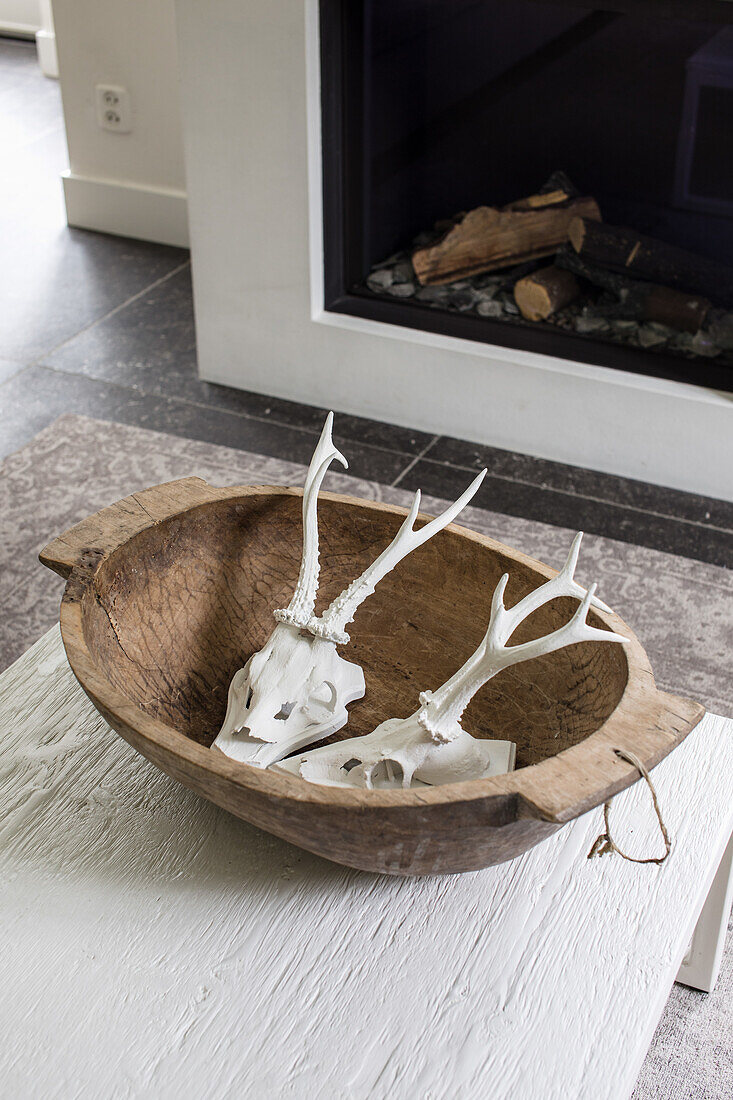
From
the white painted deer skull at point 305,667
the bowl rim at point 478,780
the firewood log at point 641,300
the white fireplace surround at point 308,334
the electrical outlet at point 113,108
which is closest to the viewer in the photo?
the bowl rim at point 478,780

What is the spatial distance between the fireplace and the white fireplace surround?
0.13 feet

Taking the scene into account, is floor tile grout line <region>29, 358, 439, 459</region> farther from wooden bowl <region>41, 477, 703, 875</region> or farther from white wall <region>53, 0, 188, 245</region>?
wooden bowl <region>41, 477, 703, 875</region>

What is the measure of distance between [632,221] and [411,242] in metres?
0.43

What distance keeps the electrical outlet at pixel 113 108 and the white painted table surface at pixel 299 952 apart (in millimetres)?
2183

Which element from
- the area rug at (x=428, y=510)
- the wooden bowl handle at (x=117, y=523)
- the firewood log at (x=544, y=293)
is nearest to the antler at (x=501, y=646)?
the wooden bowl handle at (x=117, y=523)

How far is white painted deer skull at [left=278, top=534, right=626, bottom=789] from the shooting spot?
0.80 m

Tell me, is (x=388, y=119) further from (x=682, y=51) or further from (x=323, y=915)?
(x=323, y=915)

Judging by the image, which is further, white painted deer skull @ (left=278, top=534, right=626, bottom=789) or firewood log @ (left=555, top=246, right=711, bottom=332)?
firewood log @ (left=555, top=246, right=711, bottom=332)

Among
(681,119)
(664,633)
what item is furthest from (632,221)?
(664,633)

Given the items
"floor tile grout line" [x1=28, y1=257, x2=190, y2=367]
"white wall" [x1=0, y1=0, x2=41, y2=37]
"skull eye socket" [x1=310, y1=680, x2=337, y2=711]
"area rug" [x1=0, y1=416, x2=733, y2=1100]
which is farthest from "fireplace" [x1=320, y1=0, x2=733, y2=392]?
"white wall" [x1=0, y1=0, x2=41, y2=37]

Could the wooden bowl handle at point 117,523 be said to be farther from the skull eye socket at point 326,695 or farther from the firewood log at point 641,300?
the firewood log at point 641,300

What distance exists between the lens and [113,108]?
8.96 feet

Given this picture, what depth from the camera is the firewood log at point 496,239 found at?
83.3 inches

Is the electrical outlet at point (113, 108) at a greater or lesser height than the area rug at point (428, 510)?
greater
